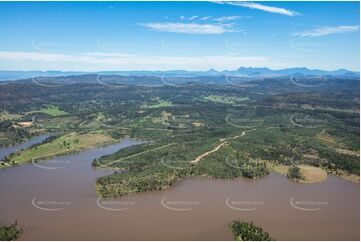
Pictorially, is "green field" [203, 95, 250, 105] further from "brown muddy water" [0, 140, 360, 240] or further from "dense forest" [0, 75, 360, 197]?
"brown muddy water" [0, 140, 360, 240]

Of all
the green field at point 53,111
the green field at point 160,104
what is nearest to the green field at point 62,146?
the green field at point 53,111

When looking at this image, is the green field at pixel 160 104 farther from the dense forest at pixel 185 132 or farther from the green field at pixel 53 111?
the green field at pixel 53 111

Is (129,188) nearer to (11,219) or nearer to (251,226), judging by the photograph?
(11,219)

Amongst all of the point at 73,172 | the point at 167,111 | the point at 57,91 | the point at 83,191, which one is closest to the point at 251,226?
the point at 83,191

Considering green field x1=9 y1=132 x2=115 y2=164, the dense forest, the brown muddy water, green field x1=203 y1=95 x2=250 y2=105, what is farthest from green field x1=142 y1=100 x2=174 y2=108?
the brown muddy water

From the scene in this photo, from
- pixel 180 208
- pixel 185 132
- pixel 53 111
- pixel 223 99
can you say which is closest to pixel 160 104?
pixel 223 99

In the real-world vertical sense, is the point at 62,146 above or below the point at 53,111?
below

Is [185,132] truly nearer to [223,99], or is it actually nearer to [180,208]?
[180,208]

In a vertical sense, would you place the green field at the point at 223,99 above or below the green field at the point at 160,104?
above
